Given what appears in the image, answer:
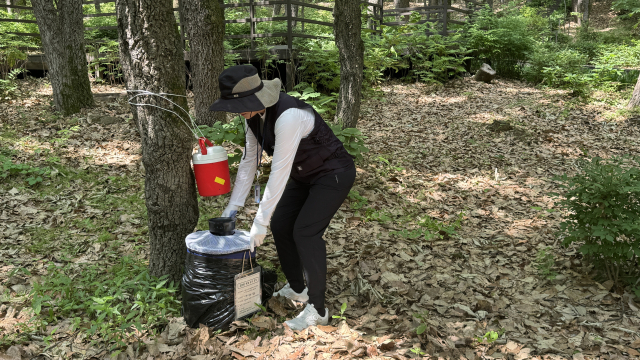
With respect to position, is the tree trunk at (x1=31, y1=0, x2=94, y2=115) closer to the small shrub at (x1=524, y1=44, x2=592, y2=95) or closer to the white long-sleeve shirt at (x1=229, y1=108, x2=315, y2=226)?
the white long-sleeve shirt at (x1=229, y1=108, x2=315, y2=226)

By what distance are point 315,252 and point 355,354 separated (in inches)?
28.4

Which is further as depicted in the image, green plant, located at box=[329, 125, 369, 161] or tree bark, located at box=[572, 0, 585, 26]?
tree bark, located at box=[572, 0, 585, 26]

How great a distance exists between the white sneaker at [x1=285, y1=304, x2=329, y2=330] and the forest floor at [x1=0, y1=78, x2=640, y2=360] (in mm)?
65

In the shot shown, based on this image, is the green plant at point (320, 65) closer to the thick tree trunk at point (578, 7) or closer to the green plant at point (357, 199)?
the green plant at point (357, 199)

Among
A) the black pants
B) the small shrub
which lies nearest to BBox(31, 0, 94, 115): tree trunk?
the black pants

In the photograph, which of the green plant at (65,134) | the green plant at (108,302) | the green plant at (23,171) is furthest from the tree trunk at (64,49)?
the green plant at (108,302)

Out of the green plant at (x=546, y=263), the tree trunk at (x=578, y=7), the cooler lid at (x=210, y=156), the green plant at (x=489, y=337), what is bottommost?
the green plant at (x=546, y=263)

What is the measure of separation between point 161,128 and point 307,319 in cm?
178

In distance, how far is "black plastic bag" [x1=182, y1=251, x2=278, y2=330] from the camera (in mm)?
2969

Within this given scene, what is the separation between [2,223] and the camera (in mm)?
4570

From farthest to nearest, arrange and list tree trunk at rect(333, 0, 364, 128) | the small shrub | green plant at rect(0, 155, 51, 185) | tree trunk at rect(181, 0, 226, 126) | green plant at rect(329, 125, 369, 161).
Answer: the small shrub, tree trunk at rect(181, 0, 226, 126), tree trunk at rect(333, 0, 364, 128), green plant at rect(0, 155, 51, 185), green plant at rect(329, 125, 369, 161)

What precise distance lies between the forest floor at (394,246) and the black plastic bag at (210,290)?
0.36 feet

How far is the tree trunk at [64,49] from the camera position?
759 cm

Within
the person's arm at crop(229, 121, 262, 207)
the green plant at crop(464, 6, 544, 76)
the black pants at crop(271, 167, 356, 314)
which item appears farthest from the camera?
the green plant at crop(464, 6, 544, 76)
